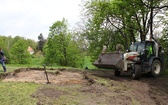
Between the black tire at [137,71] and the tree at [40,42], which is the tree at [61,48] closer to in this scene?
the black tire at [137,71]

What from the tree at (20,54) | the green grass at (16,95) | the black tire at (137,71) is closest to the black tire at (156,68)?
the black tire at (137,71)

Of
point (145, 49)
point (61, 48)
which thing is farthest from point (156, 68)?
point (61, 48)

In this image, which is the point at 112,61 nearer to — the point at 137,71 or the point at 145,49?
the point at 137,71

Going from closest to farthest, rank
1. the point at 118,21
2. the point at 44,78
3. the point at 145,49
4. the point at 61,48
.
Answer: the point at 44,78, the point at 145,49, the point at 118,21, the point at 61,48

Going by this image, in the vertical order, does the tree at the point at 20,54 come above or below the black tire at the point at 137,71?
above

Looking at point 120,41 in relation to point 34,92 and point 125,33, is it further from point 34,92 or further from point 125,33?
point 34,92

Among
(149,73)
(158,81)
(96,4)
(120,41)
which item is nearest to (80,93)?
(158,81)

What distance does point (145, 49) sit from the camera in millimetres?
15742

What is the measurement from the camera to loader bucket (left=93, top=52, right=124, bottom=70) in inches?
554

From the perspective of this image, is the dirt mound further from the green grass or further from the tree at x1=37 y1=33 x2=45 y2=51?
the tree at x1=37 y1=33 x2=45 y2=51

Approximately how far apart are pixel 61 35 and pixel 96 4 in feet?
78.0

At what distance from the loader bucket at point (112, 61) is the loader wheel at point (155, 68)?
267cm

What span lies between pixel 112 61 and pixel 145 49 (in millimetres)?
2664

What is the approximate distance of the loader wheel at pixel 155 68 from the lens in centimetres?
1591
